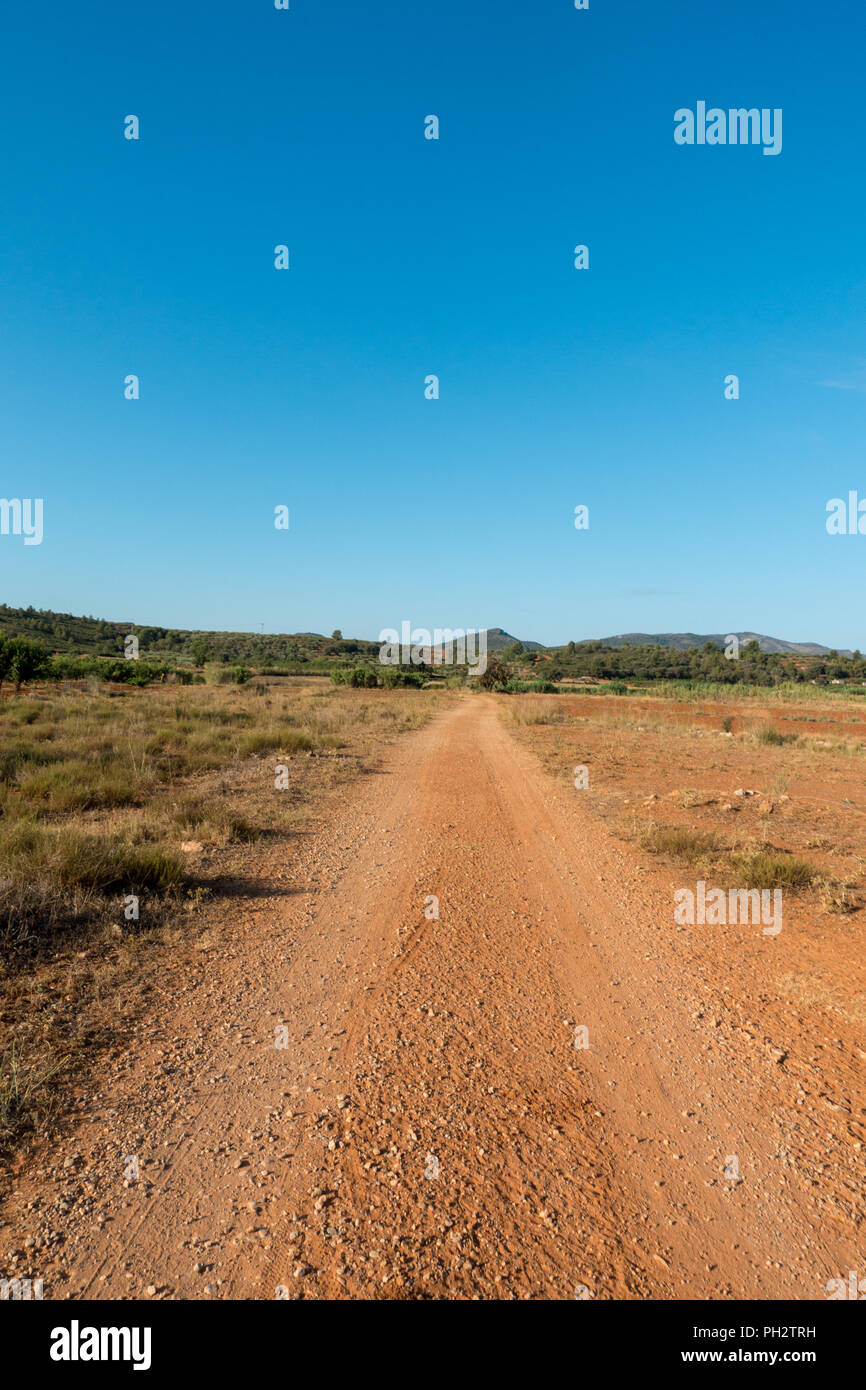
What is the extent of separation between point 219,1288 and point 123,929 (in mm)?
3657

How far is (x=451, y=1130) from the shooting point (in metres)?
3.35

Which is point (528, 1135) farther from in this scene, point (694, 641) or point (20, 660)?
point (694, 641)

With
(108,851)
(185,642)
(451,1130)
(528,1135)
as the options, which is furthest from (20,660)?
(185,642)

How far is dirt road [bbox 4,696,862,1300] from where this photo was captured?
255 cm

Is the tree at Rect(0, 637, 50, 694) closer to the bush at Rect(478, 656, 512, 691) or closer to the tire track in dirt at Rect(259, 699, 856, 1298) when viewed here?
the tire track in dirt at Rect(259, 699, 856, 1298)

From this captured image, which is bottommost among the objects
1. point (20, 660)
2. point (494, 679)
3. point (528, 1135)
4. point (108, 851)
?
point (528, 1135)

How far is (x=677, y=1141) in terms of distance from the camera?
3340mm

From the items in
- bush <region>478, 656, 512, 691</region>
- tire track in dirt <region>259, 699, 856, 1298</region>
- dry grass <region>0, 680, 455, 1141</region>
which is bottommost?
tire track in dirt <region>259, 699, 856, 1298</region>

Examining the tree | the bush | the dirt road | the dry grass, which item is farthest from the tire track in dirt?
the bush

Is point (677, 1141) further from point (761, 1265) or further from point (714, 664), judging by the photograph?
point (714, 664)

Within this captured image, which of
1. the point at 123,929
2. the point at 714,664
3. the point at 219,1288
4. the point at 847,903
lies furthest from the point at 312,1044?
the point at 714,664
